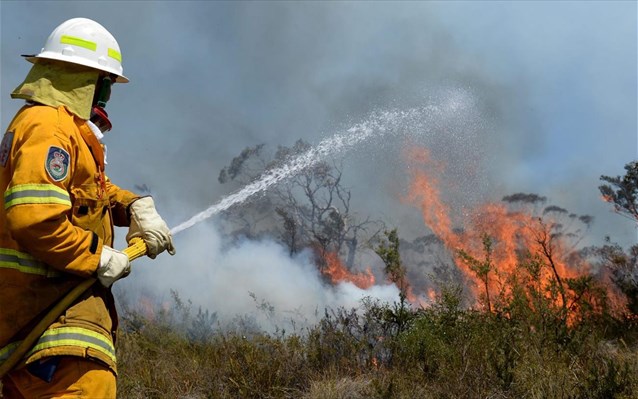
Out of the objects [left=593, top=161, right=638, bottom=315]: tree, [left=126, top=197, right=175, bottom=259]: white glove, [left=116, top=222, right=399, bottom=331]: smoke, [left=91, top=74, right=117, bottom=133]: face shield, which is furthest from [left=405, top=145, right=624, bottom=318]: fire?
[left=91, top=74, right=117, bottom=133]: face shield

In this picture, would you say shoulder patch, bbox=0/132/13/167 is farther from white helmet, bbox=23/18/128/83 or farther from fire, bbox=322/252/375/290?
fire, bbox=322/252/375/290

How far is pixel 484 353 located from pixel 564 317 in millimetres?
1285

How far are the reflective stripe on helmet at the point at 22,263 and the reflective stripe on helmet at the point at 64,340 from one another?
22cm

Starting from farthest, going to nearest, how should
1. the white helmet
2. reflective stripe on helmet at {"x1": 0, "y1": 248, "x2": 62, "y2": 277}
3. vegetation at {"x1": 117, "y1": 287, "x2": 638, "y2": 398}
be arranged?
vegetation at {"x1": 117, "y1": 287, "x2": 638, "y2": 398} → the white helmet → reflective stripe on helmet at {"x1": 0, "y1": 248, "x2": 62, "y2": 277}

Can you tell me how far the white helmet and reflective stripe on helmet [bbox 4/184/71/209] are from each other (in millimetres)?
633

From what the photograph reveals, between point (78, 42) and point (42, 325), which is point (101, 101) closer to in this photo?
point (78, 42)

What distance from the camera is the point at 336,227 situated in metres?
27.7

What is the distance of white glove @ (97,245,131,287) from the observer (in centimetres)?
207

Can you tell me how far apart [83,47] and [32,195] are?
30.5 inches

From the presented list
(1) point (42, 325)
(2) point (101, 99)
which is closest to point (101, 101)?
(2) point (101, 99)

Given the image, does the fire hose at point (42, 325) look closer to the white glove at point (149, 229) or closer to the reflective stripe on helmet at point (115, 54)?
the white glove at point (149, 229)

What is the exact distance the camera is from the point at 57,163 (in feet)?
6.42

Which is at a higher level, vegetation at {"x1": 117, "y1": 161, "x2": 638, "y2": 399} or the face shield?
the face shield

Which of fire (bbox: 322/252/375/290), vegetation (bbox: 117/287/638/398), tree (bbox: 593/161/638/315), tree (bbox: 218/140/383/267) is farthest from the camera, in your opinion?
tree (bbox: 218/140/383/267)
